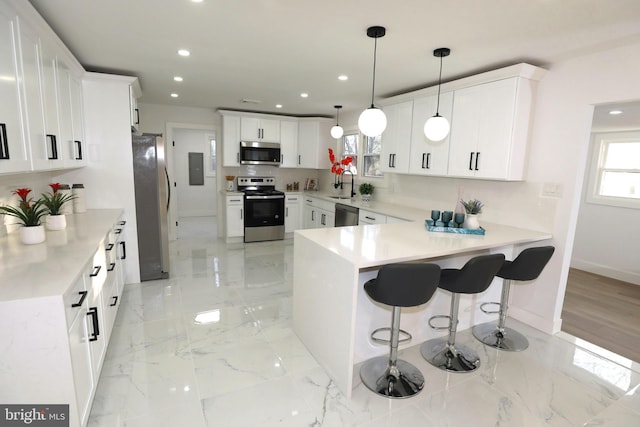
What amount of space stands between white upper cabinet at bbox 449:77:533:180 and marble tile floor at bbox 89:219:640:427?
4.98 feet

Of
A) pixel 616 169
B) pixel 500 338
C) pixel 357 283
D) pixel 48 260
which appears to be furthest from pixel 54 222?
pixel 616 169

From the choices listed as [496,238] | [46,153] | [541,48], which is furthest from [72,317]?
[541,48]

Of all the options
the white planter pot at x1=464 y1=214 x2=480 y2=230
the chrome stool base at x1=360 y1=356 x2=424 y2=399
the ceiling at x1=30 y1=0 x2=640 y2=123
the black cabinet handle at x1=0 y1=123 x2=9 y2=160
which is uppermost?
the ceiling at x1=30 y1=0 x2=640 y2=123

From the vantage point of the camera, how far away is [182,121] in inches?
225

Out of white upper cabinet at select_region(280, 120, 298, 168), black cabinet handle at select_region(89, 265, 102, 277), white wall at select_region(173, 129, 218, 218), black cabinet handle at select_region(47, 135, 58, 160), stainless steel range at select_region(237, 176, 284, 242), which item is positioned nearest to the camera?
black cabinet handle at select_region(89, 265, 102, 277)

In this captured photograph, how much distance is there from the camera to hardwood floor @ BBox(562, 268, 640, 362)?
287cm

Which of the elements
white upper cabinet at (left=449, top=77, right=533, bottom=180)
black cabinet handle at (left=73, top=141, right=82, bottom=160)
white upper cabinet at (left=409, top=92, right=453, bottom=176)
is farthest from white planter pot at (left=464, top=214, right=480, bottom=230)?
black cabinet handle at (left=73, top=141, right=82, bottom=160)

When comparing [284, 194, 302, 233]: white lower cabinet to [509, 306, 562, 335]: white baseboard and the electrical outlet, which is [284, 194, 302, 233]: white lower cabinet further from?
the electrical outlet

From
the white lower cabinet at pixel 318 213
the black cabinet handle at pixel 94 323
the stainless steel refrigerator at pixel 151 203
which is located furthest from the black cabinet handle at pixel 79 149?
the white lower cabinet at pixel 318 213

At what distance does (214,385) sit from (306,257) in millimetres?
1058

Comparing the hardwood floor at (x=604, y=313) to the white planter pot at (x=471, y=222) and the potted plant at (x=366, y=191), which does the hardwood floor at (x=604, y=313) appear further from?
the potted plant at (x=366, y=191)

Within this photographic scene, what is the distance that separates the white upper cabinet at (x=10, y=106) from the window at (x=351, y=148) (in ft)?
15.0

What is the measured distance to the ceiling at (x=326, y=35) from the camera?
A: 2.03m

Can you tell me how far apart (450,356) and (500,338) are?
24.8 inches
